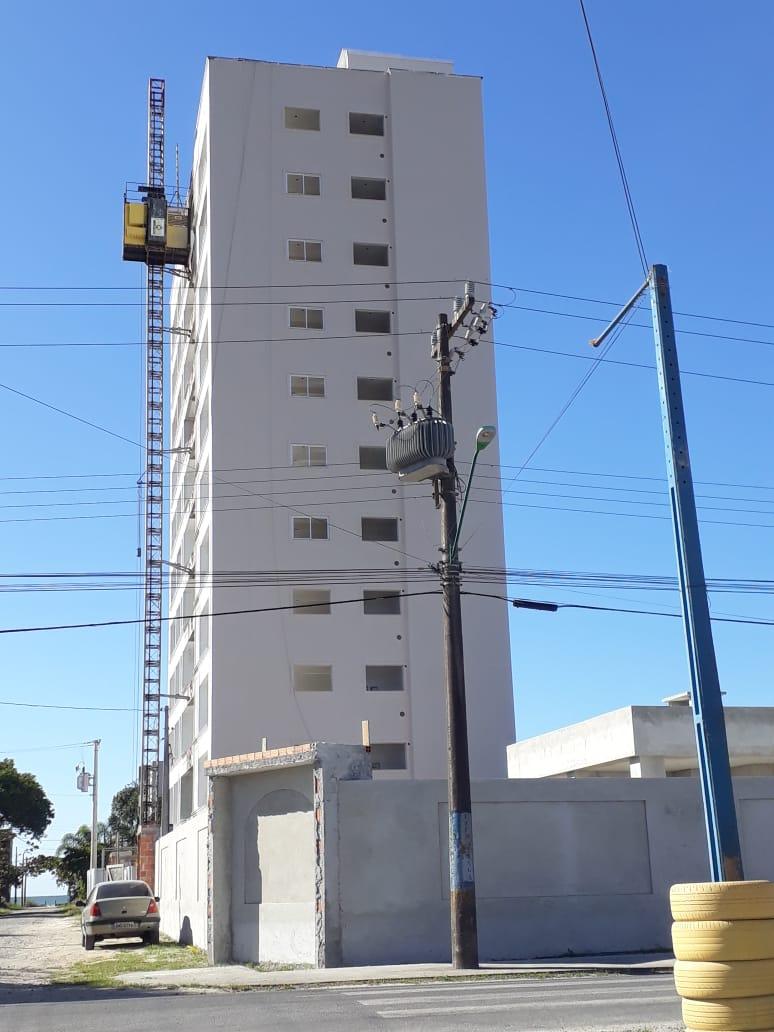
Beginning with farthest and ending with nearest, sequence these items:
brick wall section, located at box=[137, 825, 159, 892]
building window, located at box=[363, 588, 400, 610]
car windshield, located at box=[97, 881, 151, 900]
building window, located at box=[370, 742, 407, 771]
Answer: brick wall section, located at box=[137, 825, 159, 892] < building window, located at box=[363, 588, 400, 610] < building window, located at box=[370, 742, 407, 771] < car windshield, located at box=[97, 881, 151, 900]

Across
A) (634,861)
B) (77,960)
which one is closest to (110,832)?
(77,960)

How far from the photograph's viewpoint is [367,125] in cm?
5166

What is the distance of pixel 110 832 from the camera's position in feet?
360

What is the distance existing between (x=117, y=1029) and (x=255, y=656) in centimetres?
3203

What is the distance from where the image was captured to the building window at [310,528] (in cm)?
4628

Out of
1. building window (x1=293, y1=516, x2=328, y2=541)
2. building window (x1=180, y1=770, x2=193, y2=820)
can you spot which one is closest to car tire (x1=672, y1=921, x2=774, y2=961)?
building window (x1=293, y1=516, x2=328, y2=541)

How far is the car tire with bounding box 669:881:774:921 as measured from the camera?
9.14 m

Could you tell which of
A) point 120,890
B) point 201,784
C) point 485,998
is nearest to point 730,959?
point 485,998

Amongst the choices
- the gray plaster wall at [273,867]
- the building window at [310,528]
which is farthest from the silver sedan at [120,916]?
the building window at [310,528]

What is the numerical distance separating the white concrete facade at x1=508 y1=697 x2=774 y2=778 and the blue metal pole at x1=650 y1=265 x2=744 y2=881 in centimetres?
1350

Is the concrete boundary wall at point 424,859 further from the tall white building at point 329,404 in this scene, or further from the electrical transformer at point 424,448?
the tall white building at point 329,404

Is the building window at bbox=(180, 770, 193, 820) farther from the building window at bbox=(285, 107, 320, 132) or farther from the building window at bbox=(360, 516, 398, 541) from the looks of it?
the building window at bbox=(285, 107, 320, 132)

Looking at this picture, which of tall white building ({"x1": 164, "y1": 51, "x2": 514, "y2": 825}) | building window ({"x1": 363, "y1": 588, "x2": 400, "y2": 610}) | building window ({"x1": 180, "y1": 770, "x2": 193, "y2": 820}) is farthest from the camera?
building window ({"x1": 180, "y1": 770, "x2": 193, "y2": 820})

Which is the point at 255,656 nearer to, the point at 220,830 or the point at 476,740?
the point at 476,740
